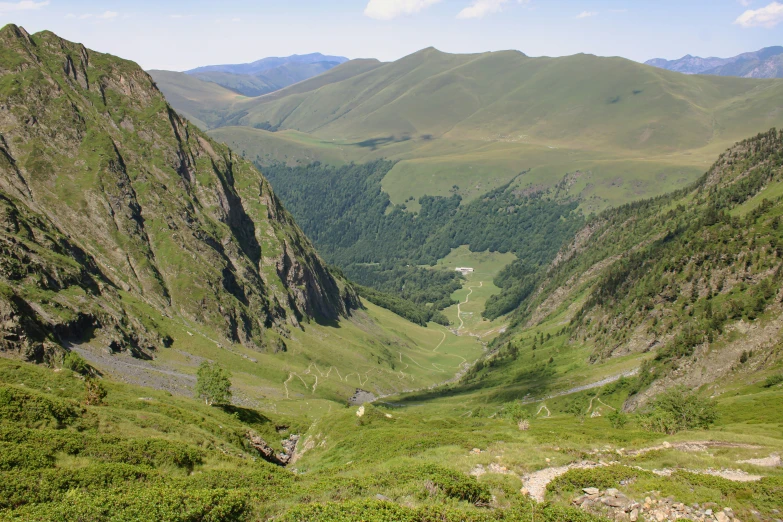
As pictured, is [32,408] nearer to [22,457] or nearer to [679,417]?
[22,457]

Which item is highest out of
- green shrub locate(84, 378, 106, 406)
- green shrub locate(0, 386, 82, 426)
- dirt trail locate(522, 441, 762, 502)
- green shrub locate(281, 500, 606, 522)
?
green shrub locate(0, 386, 82, 426)

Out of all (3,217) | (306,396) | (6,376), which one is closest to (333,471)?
(6,376)

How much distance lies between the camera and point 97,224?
160000 millimetres

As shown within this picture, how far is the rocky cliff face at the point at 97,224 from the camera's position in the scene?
416 feet

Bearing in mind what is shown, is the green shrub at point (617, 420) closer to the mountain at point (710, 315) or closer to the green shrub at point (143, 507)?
the mountain at point (710, 315)

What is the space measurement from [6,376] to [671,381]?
13236cm

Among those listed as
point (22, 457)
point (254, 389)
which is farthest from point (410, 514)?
point (254, 389)

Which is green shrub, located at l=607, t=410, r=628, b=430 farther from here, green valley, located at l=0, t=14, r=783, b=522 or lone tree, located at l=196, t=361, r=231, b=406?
lone tree, located at l=196, t=361, r=231, b=406

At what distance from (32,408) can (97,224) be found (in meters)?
129

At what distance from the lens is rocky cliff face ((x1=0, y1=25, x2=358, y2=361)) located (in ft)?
416

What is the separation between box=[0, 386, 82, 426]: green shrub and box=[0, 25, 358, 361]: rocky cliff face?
2839 inches

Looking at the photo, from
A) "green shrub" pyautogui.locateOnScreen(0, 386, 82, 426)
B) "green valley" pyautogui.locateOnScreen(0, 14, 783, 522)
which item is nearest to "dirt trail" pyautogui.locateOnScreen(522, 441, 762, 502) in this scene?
"green valley" pyautogui.locateOnScreen(0, 14, 783, 522)

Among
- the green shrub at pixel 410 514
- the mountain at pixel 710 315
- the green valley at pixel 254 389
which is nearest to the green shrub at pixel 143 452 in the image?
the green valley at pixel 254 389

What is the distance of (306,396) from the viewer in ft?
498
